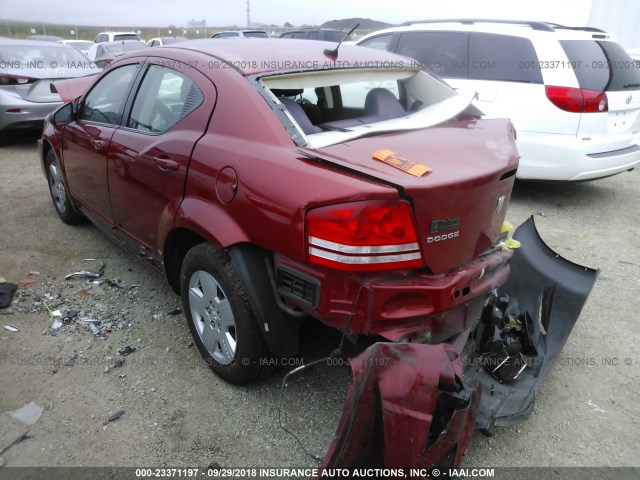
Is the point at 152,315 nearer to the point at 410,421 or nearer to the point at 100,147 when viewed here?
the point at 100,147

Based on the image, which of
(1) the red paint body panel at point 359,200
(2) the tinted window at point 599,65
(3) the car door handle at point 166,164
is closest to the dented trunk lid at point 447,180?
(1) the red paint body panel at point 359,200

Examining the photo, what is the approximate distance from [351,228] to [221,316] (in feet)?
3.22

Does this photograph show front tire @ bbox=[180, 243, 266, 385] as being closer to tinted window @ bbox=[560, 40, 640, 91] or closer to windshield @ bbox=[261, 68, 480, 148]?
windshield @ bbox=[261, 68, 480, 148]

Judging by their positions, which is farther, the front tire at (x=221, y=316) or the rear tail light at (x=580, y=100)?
the rear tail light at (x=580, y=100)

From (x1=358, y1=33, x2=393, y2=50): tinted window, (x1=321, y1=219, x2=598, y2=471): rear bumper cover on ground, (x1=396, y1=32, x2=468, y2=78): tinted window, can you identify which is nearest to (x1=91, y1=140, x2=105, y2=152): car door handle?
(x1=321, y1=219, x2=598, y2=471): rear bumper cover on ground

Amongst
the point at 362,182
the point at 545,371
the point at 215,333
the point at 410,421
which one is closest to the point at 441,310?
the point at 410,421

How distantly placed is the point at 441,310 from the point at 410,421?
20.3 inches

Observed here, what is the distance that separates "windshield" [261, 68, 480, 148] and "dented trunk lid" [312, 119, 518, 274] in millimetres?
166

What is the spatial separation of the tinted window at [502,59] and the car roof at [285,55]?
2.56m

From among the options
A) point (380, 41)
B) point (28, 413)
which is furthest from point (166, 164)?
point (380, 41)

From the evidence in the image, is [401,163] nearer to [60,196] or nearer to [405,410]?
[405,410]

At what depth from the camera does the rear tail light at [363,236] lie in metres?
1.92

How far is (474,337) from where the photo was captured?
272 centimetres

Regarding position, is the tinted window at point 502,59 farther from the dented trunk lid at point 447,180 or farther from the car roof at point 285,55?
the dented trunk lid at point 447,180
